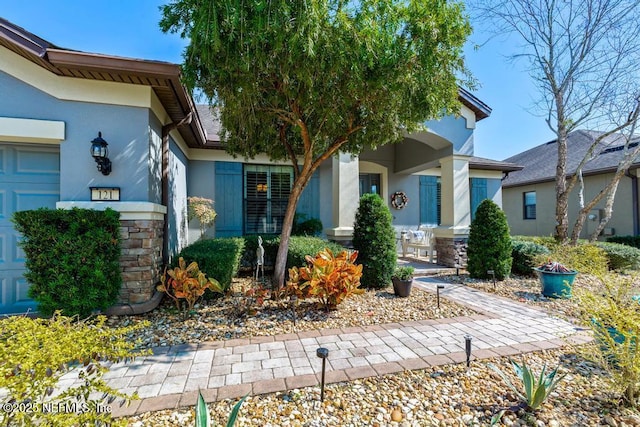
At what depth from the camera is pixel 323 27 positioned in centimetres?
317

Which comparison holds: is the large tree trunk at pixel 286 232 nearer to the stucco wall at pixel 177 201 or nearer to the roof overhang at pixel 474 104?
the stucco wall at pixel 177 201

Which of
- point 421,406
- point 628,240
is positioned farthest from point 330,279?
point 628,240

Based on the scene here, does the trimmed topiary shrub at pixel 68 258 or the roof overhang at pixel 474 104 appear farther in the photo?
the roof overhang at pixel 474 104

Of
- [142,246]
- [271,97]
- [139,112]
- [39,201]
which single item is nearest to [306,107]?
[271,97]

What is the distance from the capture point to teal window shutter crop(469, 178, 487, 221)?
33.4 feet

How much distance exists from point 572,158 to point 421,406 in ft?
48.7

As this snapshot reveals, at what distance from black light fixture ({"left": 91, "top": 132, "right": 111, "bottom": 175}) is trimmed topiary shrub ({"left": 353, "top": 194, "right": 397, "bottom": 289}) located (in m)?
4.16

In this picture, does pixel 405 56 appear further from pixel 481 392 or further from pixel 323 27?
pixel 481 392

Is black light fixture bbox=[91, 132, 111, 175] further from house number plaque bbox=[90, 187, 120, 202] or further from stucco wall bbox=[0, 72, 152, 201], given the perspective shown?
house number plaque bbox=[90, 187, 120, 202]

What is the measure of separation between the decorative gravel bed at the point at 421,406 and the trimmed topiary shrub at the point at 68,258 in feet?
7.41

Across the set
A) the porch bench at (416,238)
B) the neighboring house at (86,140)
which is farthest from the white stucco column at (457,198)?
the neighboring house at (86,140)

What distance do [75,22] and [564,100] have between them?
1088 cm

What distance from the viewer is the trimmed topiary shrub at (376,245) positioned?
17.3 feet

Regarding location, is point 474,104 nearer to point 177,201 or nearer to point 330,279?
point 330,279
